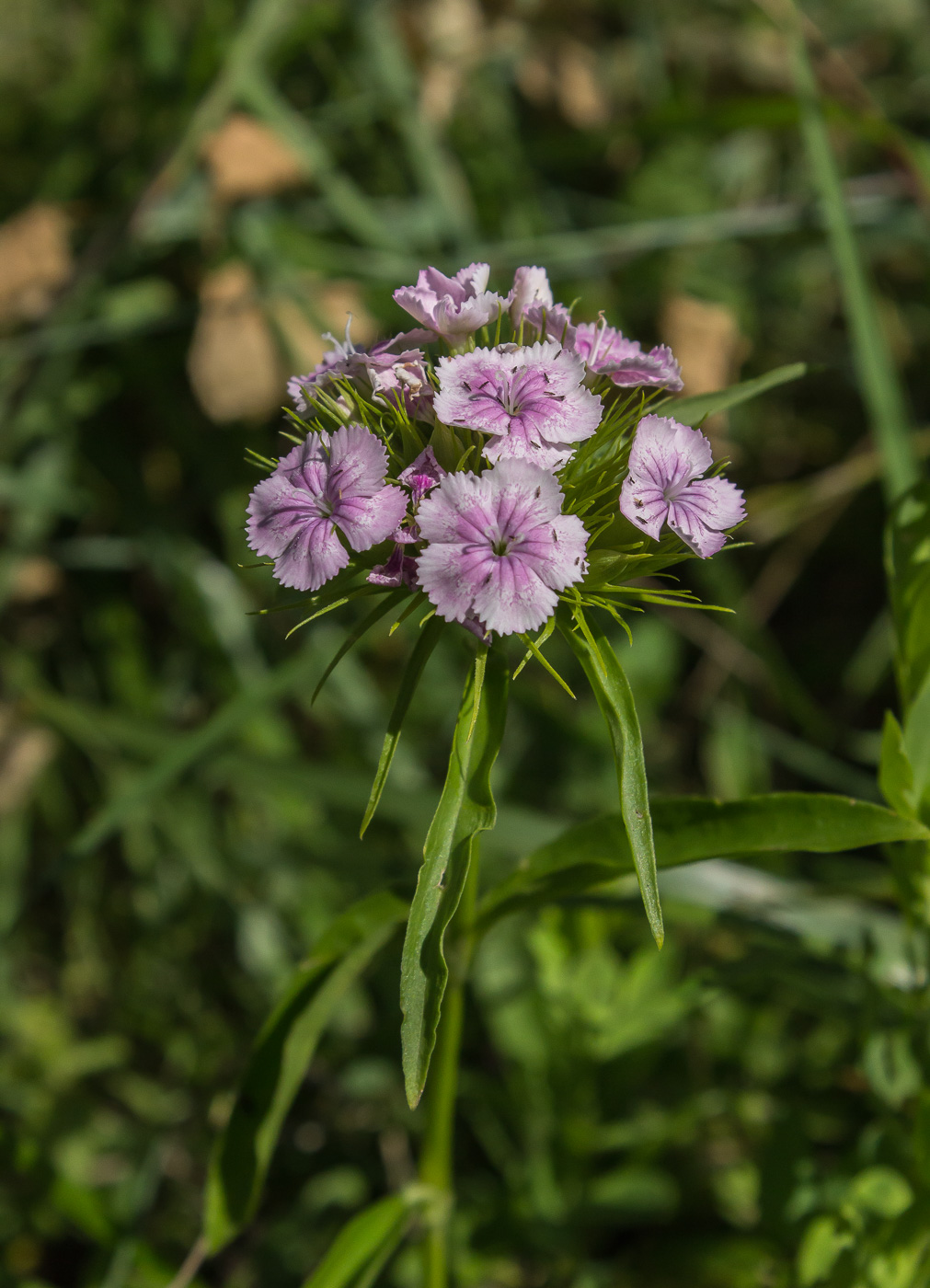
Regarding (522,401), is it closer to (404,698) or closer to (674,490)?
(674,490)

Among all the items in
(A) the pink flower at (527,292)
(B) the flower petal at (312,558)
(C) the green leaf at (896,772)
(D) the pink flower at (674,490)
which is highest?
(A) the pink flower at (527,292)

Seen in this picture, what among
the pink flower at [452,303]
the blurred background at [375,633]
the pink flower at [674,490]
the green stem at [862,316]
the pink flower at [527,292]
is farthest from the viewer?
the blurred background at [375,633]

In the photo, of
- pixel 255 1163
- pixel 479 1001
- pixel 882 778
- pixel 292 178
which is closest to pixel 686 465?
pixel 882 778

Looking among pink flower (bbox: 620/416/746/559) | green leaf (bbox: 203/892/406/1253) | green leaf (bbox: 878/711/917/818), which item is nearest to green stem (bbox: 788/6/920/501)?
green leaf (bbox: 878/711/917/818)

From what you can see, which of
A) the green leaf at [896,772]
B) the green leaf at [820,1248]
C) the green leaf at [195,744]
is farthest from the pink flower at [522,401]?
the green leaf at [820,1248]

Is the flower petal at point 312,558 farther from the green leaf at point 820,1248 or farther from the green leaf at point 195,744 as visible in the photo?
the green leaf at point 820,1248

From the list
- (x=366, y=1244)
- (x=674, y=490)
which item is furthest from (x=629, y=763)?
(x=366, y=1244)
